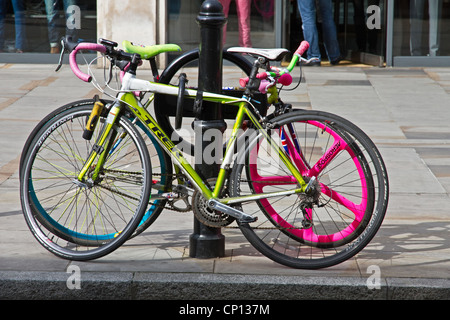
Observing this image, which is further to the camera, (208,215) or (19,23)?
(19,23)

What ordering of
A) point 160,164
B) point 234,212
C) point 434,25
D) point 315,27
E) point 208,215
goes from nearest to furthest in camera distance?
point 234,212 < point 208,215 < point 160,164 < point 315,27 < point 434,25

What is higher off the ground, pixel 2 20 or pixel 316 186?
pixel 2 20

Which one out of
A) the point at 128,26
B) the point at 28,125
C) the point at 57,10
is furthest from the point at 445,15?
the point at 28,125

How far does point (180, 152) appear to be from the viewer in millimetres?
4395

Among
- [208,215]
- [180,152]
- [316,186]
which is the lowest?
[208,215]

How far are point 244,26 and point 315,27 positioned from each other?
117cm

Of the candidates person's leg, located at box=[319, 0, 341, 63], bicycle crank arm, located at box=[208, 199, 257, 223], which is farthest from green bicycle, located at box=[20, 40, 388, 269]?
person's leg, located at box=[319, 0, 341, 63]

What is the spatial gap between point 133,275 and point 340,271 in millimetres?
1129

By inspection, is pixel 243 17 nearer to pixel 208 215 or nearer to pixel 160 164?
pixel 160 164

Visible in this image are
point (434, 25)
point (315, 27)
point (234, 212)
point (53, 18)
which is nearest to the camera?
point (234, 212)

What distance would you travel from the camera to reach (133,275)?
4195 mm

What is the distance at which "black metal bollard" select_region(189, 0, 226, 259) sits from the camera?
4359 mm

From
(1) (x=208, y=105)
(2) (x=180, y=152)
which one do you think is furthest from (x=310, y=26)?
Answer: (2) (x=180, y=152)

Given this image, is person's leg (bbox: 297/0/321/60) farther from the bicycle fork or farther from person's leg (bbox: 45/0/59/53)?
the bicycle fork
